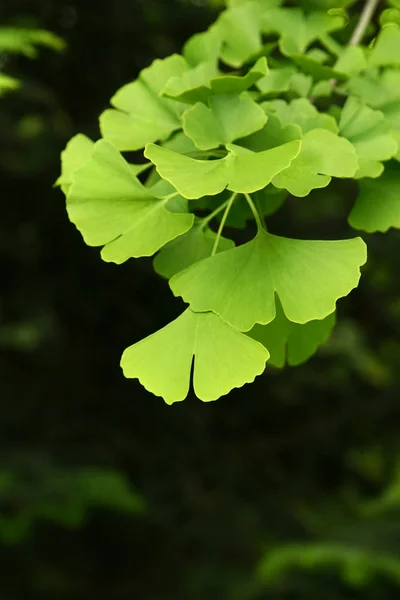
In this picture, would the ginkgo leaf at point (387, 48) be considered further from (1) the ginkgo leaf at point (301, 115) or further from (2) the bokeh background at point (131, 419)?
(2) the bokeh background at point (131, 419)

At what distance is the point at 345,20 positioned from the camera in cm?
68

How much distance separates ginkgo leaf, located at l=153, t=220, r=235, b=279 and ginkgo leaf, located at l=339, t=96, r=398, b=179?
0.38 feet

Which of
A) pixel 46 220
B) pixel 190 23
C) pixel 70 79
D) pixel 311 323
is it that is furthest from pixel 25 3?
pixel 311 323

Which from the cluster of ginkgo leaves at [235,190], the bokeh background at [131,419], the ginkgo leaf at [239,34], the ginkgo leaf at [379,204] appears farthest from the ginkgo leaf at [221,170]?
the bokeh background at [131,419]

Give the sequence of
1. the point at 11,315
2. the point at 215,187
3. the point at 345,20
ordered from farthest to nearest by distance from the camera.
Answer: the point at 11,315, the point at 345,20, the point at 215,187

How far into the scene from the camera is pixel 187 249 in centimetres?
Answer: 49

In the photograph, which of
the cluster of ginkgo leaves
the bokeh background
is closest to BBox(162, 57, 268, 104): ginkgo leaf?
the cluster of ginkgo leaves

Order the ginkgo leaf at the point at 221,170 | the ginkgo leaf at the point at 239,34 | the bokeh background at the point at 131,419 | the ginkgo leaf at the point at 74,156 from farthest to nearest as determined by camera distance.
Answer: the bokeh background at the point at 131,419 < the ginkgo leaf at the point at 239,34 < the ginkgo leaf at the point at 74,156 < the ginkgo leaf at the point at 221,170

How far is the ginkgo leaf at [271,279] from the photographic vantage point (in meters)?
0.43

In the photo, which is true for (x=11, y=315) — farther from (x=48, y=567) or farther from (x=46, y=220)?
(x=48, y=567)

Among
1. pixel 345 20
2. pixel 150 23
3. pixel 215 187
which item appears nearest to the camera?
pixel 215 187

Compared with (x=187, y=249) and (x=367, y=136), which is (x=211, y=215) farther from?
(x=367, y=136)

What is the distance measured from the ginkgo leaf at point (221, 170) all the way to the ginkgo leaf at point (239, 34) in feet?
0.78

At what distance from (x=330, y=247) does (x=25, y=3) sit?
1349 millimetres
